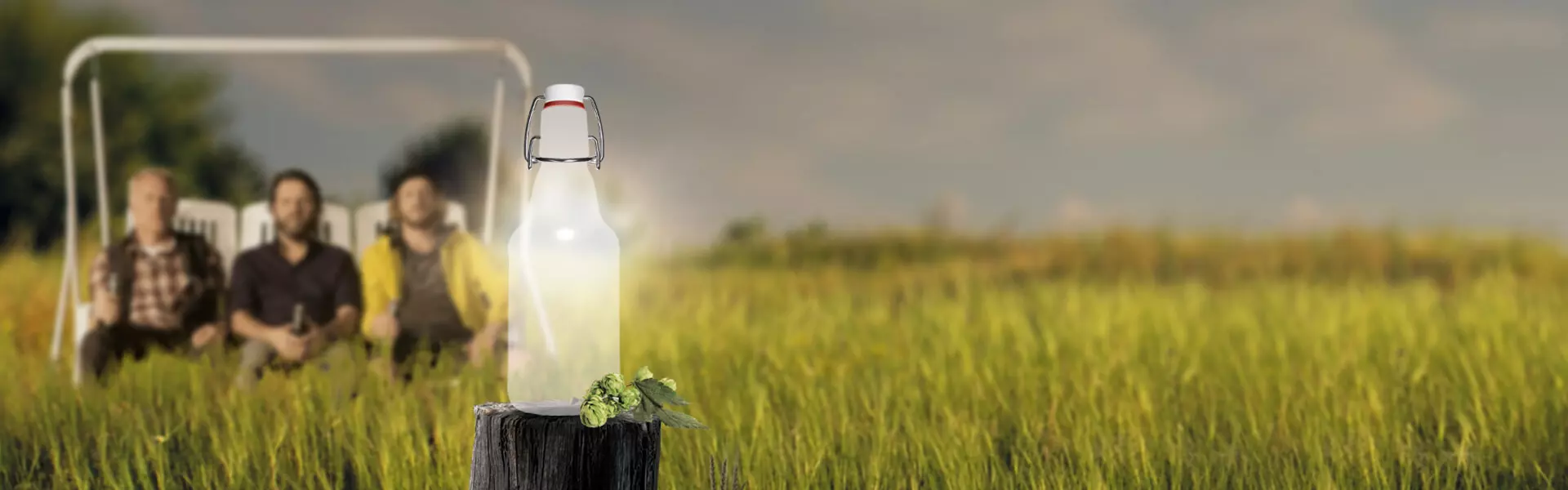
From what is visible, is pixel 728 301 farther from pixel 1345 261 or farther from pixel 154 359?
pixel 1345 261

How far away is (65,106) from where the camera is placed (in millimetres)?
5934

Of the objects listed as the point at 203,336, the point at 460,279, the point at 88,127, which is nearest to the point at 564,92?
the point at 460,279

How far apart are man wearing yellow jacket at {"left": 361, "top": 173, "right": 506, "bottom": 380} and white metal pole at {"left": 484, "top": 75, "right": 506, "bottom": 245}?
4.1 inches

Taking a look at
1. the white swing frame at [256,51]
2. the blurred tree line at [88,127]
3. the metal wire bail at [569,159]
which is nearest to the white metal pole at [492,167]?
the white swing frame at [256,51]

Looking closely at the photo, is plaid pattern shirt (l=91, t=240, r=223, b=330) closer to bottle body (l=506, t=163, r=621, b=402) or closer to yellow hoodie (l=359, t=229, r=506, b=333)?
yellow hoodie (l=359, t=229, r=506, b=333)

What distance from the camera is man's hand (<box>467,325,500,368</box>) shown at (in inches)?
214

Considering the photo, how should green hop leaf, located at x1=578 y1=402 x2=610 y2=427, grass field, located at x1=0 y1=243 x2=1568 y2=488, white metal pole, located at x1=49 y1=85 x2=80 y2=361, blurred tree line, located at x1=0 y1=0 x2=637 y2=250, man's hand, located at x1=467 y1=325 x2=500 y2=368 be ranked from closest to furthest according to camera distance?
green hop leaf, located at x1=578 y1=402 x2=610 y2=427
grass field, located at x1=0 y1=243 x2=1568 y2=488
man's hand, located at x1=467 y1=325 x2=500 y2=368
white metal pole, located at x1=49 y1=85 x2=80 y2=361
blurred tree line, located at x1=0 y1=0 x2=637 y2=250

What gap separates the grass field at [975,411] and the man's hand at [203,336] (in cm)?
23

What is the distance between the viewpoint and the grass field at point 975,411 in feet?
13.0

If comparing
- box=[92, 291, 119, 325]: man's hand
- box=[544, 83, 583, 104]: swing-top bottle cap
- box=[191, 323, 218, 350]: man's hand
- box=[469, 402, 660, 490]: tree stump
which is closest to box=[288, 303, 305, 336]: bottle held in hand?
box=[191, 323, 218, 350]: man's hand

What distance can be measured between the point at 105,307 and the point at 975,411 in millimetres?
3967

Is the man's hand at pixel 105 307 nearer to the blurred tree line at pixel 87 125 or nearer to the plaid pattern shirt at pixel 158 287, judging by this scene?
the plaid pattern shirt at pixel 158 287

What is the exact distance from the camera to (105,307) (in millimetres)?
5738

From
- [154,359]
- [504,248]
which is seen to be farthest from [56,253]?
[504,248]
